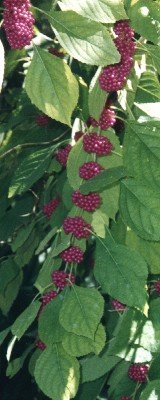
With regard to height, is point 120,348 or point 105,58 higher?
point 105,58

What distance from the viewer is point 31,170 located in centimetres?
200

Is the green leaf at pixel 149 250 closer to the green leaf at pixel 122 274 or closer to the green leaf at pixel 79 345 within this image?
the green leaf at pixel 122 274

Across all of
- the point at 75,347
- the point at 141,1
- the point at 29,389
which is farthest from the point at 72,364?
the point at 29,389

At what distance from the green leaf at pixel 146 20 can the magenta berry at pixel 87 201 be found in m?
0.33

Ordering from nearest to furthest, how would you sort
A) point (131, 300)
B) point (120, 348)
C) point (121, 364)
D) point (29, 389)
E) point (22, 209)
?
point (131, 300), point (120, 348), point (121, 364), point (22, 209), point (29, 389)

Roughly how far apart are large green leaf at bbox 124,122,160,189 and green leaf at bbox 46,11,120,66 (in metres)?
0.25

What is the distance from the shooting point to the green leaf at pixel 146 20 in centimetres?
146

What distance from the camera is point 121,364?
195 centimetres

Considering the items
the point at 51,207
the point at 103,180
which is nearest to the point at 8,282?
the point at 51,207

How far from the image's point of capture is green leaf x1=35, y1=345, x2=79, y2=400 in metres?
1.49

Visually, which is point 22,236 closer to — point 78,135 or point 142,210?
point 78,135

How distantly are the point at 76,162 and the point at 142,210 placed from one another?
0.22 m

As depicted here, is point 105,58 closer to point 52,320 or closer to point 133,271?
point 133,271

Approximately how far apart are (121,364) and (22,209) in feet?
2.44
